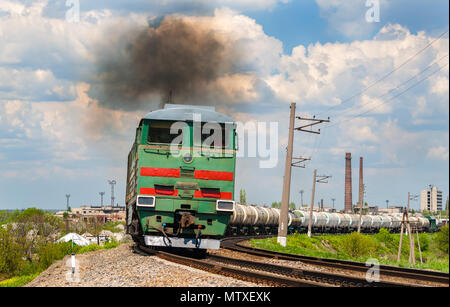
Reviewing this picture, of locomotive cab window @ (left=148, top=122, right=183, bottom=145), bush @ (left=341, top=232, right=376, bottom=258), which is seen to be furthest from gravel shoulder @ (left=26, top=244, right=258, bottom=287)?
bush @ (left=341, top=232, right=376, bottom=258)

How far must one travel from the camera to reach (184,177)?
57.7ft

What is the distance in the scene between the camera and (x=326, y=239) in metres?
51.9

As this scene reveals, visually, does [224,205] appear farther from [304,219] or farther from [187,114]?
[304,219]

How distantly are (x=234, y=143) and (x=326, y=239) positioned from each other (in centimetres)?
3634

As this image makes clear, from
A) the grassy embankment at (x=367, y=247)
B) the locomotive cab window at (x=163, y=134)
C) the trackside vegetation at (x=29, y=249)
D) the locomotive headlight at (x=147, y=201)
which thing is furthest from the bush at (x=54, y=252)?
the locomotive cab window at (x=163, y=134)

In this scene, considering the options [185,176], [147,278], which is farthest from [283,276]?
[185,176]

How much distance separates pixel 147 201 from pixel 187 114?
128 inches

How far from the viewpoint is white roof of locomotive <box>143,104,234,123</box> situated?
1794cm

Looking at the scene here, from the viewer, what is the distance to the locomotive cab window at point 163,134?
17875 millimetres

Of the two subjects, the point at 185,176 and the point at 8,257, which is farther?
the point at 8,257

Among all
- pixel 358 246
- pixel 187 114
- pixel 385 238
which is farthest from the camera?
pixel 385 238

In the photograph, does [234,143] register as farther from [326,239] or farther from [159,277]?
[326,239]

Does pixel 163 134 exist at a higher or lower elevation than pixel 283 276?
higher
